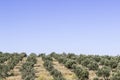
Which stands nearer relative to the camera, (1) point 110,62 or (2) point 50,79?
(2) point 50,79

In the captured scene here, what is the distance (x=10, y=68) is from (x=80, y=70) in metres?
12.3

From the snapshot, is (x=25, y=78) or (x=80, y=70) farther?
(x=80, y=70)

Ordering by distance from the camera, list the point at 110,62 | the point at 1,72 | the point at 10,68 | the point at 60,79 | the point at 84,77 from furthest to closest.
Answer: the point at 110,62 → the point at 10,68 → the point at 1,72 → the point at 84,77 → the point at 60,79

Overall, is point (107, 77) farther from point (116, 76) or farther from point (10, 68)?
point (10, 68)

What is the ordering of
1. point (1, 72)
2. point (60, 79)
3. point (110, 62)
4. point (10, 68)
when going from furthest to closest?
point (110, 62) → point (10, 68) → point (1, 72) → point (60, 79)

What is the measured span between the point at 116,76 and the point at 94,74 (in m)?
7.97

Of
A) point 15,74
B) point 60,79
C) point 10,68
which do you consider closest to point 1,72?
point 15,74

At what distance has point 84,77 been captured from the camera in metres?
41.1

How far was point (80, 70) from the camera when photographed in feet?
140

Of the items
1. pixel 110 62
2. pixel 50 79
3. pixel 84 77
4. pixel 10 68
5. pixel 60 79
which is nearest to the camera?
pixel 60 79

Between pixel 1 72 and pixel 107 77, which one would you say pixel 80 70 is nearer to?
pixel 107 77

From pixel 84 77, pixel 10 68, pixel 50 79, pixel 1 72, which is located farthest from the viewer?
pixel 10 68

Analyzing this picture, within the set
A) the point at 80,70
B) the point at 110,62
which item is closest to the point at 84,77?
the point at 80,70

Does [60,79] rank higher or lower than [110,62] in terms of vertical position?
lower
